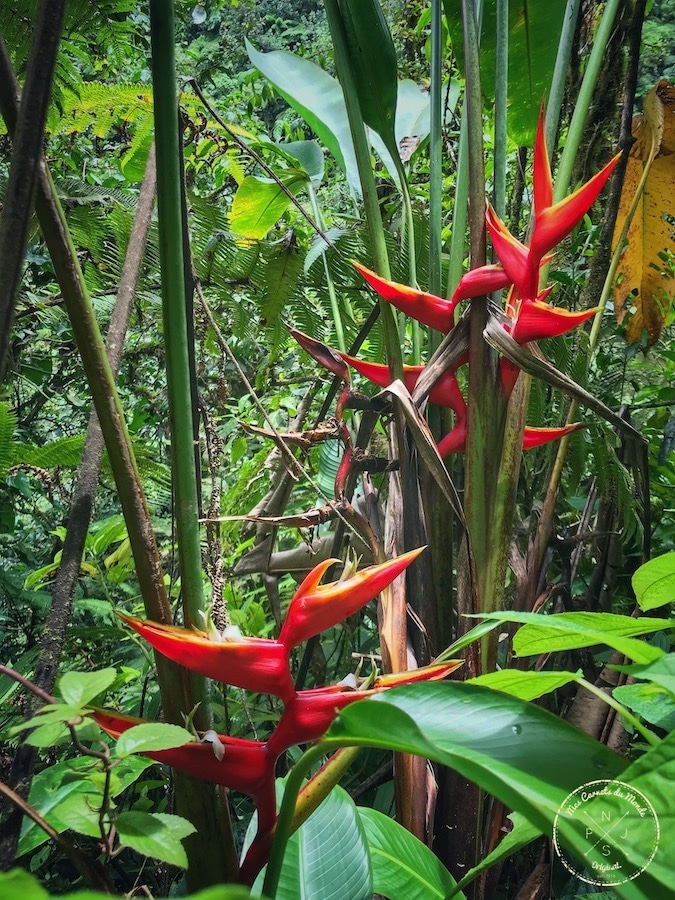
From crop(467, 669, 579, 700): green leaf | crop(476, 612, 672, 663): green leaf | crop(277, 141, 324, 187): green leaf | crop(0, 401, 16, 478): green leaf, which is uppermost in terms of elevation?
crop(277, 141, 324, 187): green leaf

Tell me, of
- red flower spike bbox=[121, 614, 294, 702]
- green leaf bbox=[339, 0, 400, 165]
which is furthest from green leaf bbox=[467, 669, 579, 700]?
green leaf bbox=[339, 0, 400, 165]

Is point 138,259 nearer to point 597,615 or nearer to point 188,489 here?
point 188,489

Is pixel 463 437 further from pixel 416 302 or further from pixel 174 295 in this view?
pixel 174 295

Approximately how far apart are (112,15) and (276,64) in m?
0.49

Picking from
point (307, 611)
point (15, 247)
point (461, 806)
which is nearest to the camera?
point (15, 247)

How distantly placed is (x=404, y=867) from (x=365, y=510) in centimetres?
33

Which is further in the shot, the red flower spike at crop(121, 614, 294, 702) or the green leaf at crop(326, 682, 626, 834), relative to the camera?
the red flower spike at crop(121, 614, 294, 702)

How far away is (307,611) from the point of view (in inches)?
14.3

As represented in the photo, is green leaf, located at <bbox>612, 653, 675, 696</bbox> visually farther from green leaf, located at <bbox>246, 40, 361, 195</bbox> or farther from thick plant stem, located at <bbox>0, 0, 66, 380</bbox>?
green leaf, located at <bbox>246, 40, 361, 195</bbox>

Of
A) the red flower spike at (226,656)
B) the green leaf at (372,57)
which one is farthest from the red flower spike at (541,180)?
the red flower spike at (226,656)

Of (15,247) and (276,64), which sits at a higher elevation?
(276,64)

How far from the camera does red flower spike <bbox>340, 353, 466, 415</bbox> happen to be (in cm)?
56

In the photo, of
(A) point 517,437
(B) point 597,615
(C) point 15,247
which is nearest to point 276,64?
(A) point 517,437

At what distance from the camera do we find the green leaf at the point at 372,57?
62cm
